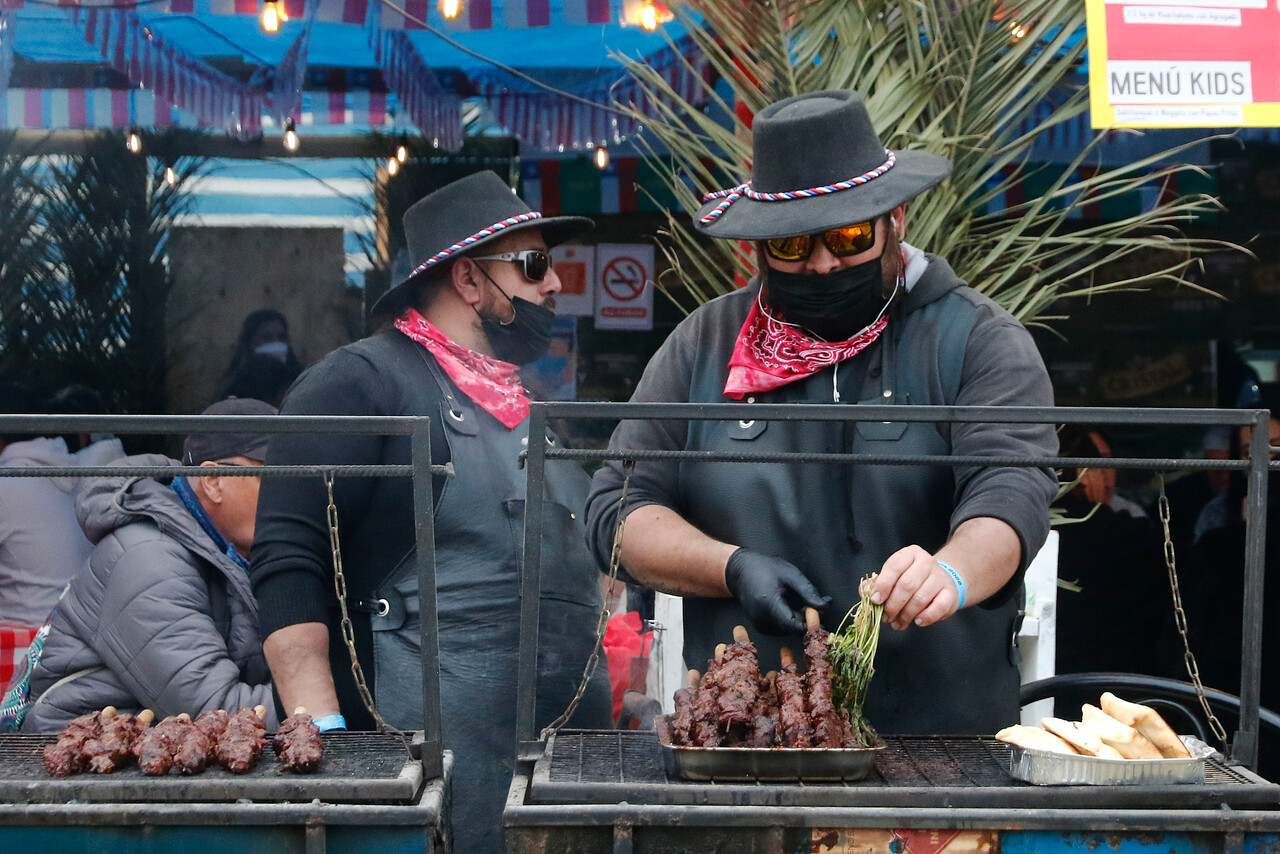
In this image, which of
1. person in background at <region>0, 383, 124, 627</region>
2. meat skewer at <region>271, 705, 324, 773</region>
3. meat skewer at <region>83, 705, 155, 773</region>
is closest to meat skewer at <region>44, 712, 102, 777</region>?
meat skewer at <region>83, 705, 155, 773</region>

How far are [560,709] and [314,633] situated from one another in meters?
0.66

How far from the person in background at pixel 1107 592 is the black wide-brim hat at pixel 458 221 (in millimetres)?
2625

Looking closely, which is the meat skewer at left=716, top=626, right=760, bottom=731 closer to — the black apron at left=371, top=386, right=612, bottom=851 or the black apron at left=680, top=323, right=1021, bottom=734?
the black apron at left=680, top=323, right=1021, bottom=734

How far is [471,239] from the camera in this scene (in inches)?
133

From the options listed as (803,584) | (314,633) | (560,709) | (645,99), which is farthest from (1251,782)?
(645,99)

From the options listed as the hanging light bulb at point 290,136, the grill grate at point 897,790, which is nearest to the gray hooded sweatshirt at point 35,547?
the hanging light bulb at point 290,136

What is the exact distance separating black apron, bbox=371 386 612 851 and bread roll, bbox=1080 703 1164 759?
4.66 feet

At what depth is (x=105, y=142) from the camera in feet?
15.8

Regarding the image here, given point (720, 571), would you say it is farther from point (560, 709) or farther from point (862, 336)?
point (560, 709)

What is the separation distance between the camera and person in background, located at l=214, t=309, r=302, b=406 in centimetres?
480

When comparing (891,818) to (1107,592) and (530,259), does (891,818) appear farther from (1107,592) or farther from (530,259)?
(1107,592)

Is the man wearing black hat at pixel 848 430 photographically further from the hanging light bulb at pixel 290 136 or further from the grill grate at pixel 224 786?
the hanging light bulb at pixel 290 136

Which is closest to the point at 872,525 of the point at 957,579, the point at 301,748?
the point at 957,579

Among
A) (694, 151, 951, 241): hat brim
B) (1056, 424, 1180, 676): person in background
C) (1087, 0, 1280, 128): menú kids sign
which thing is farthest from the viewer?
(1056, 424, 1180, 676): person in background
